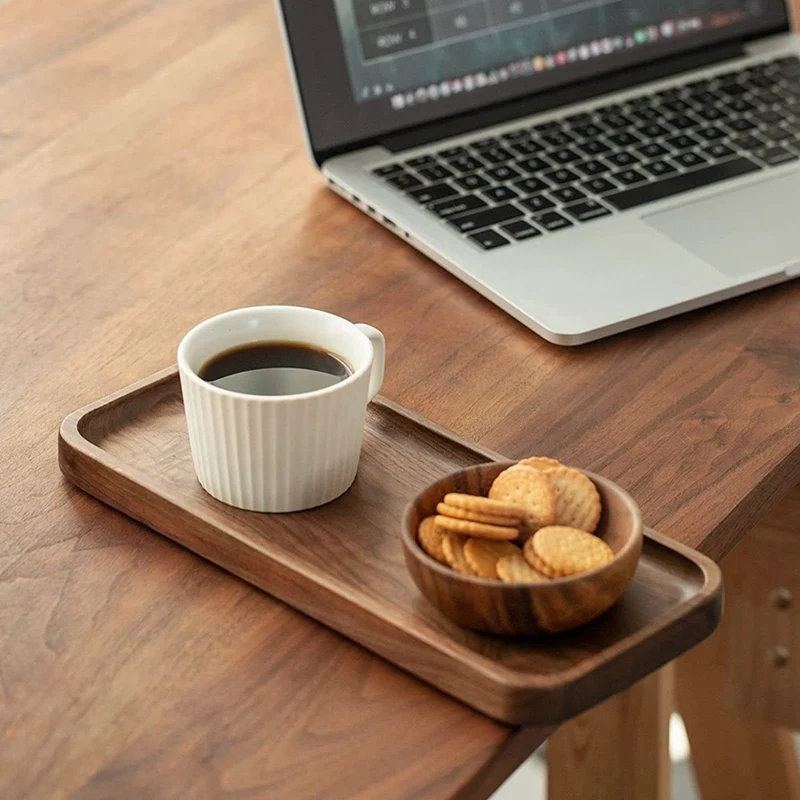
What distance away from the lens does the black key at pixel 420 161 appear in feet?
2.94

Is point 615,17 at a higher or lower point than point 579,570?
higher

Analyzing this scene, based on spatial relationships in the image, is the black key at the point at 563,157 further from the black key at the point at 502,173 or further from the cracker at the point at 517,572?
the cracker at the point at 517,572

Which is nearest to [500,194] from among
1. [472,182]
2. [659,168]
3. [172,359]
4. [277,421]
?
[472,182]

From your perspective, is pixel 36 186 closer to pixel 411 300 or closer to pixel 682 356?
pixel 411 300

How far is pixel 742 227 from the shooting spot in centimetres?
83

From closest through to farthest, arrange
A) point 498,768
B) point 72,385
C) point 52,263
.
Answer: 1. point 498,768
2. point 72,385
3. point 52,263

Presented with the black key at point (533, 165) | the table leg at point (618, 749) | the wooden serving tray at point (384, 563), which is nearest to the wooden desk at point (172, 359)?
the wooden serving tray at point (384, 563)

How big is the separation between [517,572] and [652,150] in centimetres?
52

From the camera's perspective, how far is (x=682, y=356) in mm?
732

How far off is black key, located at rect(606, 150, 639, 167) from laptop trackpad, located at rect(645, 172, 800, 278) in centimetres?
7

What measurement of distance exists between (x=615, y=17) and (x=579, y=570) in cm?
65

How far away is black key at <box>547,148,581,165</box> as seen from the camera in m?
0.90

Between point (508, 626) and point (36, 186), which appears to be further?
point (36, 186)

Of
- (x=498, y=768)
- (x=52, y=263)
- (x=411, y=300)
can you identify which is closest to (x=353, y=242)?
(x=411, y=300)
